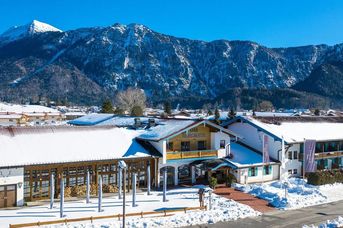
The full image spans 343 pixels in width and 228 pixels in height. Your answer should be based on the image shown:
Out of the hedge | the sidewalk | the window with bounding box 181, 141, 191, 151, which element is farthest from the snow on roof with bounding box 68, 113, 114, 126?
the hedge

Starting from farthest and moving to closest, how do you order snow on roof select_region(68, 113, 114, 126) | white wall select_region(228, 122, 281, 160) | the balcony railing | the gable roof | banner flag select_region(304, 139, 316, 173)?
snow on roof select_region(68, 113, 114, 126), the balcony railing, banner flag select_region(304, 139, 316, 173), white wall select_region(228, 122, 281, 160), the gable roof

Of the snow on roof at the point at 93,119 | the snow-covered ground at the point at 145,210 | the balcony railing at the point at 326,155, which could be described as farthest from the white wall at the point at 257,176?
the snow on roof at the point at 93,119

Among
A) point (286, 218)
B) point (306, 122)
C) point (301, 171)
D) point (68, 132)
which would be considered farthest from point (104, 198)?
point (306, 122)

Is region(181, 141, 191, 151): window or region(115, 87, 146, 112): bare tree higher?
region(115, 87, 146, 112): bare tree

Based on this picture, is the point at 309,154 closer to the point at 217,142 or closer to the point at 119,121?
the point at 217,142

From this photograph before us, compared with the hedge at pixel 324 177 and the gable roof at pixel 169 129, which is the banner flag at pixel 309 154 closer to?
the hedge at pixel 324 177

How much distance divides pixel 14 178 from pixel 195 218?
45.9ft

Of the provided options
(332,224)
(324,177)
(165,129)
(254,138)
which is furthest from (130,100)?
(332,224)

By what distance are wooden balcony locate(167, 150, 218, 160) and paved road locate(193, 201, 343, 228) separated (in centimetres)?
1075

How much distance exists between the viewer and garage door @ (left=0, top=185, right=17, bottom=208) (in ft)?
96.0

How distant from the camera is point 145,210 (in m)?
28.9

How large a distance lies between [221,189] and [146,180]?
7.24 metres

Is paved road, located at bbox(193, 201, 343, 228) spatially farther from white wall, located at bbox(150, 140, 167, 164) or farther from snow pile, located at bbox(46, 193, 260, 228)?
white wall, located at bbox(150, 140, 167, 164)

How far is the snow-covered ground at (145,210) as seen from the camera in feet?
85.5
